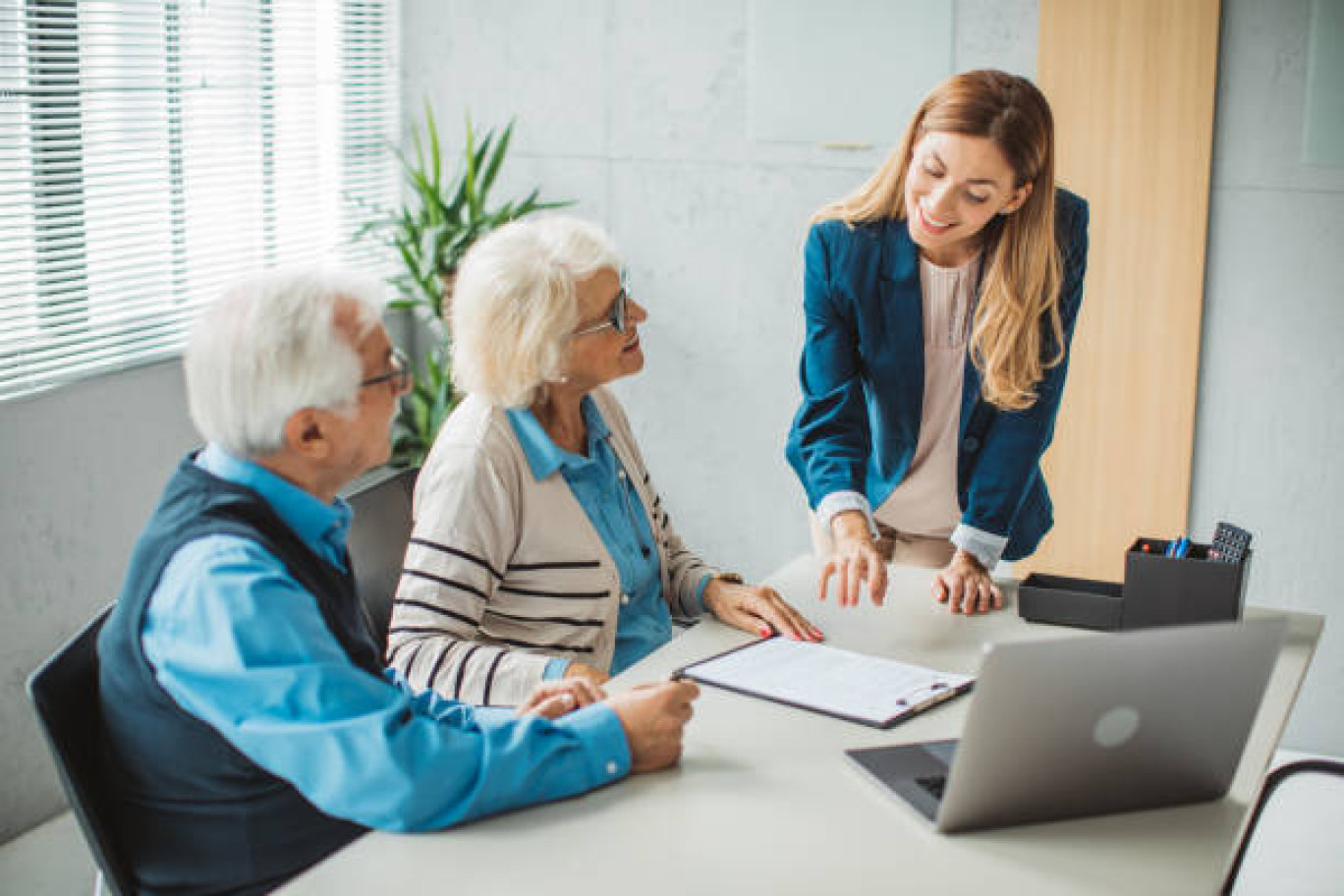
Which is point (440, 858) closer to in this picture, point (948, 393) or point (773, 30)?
point (948, 393)

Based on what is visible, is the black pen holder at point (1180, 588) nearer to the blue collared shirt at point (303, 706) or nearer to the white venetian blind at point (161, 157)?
the blue collared shirt at point (303, 706)

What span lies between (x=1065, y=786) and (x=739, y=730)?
46cm

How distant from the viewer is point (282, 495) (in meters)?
1.65

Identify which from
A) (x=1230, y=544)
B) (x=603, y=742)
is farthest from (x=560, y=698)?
(x=1230, y=544)

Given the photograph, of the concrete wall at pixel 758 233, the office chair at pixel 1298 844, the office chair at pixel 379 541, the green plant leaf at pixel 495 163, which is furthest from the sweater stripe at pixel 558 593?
the green plant leaf at pixel 495 163

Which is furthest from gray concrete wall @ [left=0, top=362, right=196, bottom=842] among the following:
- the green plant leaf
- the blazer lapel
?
the blazer lapel

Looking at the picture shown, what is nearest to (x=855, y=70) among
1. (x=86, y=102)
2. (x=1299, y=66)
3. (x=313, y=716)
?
(x=1299, y=66)

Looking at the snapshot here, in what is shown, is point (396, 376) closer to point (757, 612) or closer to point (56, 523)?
point (757, 612)

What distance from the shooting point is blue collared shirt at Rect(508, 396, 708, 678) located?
224 cm

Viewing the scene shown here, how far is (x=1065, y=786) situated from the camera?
154 centimetres

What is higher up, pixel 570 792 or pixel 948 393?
pixel 948 393

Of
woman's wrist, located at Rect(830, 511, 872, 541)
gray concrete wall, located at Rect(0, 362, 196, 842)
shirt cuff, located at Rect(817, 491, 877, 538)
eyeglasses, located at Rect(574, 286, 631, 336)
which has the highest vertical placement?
eyeglasses, located at Rect(574, 286, 631, 336)

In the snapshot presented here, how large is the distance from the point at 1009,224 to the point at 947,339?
260mm

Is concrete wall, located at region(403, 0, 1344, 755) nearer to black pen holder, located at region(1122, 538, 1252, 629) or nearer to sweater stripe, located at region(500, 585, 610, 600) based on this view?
black pen holder, located at region(1122, 538, 1252, 629)
